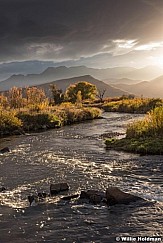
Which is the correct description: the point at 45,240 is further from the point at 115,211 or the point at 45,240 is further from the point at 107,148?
the point at 107,148

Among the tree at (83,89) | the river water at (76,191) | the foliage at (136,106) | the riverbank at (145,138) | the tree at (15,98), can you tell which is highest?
the tree at (83,89)

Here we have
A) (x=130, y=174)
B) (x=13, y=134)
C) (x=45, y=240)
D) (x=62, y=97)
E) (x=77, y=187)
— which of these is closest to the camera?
(x=45, y=240)

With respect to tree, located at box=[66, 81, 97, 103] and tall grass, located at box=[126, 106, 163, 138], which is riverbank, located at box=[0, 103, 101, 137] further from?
tree, located at box=[66, 81, 97, 103]

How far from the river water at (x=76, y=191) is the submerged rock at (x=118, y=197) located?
0.89 ft

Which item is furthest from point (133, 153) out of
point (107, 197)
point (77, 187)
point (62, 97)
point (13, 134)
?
point (62, 97)

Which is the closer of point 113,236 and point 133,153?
point 113,236

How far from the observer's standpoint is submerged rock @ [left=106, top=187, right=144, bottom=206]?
561 inches

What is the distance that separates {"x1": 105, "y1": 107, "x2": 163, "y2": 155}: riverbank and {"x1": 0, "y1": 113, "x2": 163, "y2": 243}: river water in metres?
1.12

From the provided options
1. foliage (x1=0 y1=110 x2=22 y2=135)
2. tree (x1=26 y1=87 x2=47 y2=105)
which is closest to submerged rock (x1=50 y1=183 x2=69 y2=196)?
foliage (x1=0 y1=110 x2=22 y2=135)

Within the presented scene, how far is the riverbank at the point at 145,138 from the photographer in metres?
25.2

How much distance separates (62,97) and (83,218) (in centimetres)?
7605

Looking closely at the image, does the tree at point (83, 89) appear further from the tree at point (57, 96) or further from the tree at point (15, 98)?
the tree at point (15, 98)

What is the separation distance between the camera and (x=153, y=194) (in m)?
15.2

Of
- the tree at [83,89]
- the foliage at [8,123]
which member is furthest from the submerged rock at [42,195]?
the tree at [83,89]
